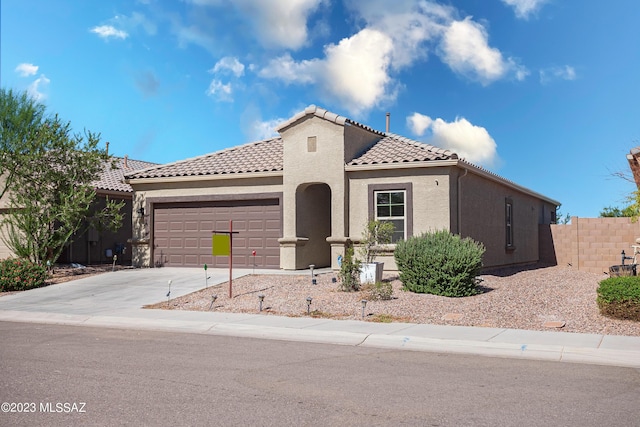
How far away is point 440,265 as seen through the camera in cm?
1537

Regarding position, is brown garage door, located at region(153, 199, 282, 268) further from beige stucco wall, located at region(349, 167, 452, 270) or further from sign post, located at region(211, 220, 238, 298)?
sign post, located at region(211, 220, 238, 298)

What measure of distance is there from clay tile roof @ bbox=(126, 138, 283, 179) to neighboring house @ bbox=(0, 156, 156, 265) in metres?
3.42

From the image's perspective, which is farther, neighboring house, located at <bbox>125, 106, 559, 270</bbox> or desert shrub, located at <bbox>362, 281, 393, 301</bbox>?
neighboring house, located at <bbox>125, 106, 559, 270</bbox>

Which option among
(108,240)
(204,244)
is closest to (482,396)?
(204,244)

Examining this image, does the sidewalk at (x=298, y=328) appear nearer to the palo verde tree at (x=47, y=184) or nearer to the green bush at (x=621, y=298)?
the green bush at (x=621, y=298)

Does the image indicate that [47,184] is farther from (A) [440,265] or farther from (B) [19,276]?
(A) [440,265]

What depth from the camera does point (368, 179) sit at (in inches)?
798

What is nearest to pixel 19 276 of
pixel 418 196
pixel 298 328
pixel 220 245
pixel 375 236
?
pixel 220 245

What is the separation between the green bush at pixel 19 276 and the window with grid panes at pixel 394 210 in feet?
35.4

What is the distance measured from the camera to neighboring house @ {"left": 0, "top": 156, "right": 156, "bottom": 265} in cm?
2673

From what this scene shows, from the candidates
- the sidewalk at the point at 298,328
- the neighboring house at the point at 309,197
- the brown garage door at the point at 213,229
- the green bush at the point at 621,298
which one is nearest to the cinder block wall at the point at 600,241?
the neighboring house at the point at 309,197

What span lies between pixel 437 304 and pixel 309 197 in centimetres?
883

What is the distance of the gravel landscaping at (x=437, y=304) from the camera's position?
1240 cm

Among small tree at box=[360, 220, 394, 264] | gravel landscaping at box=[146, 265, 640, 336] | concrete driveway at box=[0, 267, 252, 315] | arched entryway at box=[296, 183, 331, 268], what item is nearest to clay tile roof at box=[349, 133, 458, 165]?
arched entryway at box=[296, 183, 331, 268]
